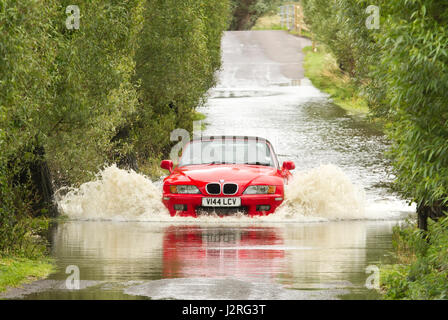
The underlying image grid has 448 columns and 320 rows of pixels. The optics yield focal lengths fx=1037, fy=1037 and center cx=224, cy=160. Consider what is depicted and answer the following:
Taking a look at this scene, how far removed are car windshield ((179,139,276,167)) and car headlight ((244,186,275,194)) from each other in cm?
137

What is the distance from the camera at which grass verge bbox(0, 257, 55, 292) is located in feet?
38.9

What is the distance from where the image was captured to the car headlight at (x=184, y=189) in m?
19.5

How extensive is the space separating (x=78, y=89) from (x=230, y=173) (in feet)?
11.5

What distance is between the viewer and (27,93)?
1446 cm

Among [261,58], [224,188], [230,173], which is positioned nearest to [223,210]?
[224,188]

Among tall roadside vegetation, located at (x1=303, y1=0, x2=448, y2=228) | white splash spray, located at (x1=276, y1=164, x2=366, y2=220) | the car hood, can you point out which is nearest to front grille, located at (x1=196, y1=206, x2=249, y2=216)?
the car hood

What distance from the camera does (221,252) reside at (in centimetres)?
1480

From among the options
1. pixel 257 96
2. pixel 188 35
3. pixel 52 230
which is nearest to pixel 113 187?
pixel 52 230

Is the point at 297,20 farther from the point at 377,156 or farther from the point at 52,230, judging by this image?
the point at 52,230

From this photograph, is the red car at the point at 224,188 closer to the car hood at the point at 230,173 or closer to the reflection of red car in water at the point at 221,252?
the car hood at the point at 230,173

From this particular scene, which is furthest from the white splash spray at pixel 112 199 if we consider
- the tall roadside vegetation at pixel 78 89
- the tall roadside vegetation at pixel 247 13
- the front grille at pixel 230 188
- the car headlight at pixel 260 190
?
the tall roadside vegetation at pixel 247 13

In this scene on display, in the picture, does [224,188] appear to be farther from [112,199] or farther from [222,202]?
[112,199]

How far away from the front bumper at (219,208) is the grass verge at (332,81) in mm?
26436
